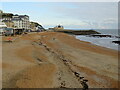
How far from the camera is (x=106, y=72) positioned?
1168 cm

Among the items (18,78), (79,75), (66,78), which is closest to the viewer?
(18,78)

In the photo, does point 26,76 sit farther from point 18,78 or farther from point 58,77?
point 58,77

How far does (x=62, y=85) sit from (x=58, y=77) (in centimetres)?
117

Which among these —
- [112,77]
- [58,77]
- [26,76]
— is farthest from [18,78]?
[112,77]

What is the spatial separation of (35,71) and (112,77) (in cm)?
518

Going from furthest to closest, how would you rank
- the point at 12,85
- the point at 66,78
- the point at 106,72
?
1. the point at 106,72
2. the point at 66,78
3. the point at 12,85

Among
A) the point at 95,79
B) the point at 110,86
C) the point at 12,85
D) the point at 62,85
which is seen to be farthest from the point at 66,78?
the point at 12,85

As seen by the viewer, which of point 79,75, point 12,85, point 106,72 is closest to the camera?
point 12,85

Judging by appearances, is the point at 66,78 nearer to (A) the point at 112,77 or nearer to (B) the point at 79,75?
(B) the point at 79,75

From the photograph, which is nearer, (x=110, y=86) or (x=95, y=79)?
(x=110, y=86)

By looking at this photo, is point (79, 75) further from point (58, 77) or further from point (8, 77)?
point (8, 77)

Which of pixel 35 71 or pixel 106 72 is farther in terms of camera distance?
pixel 106 72

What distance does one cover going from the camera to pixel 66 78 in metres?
9.66

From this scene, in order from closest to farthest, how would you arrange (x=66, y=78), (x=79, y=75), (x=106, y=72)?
(x=66, y=78) < (x=79, y=75) < (x=106, y=72)
